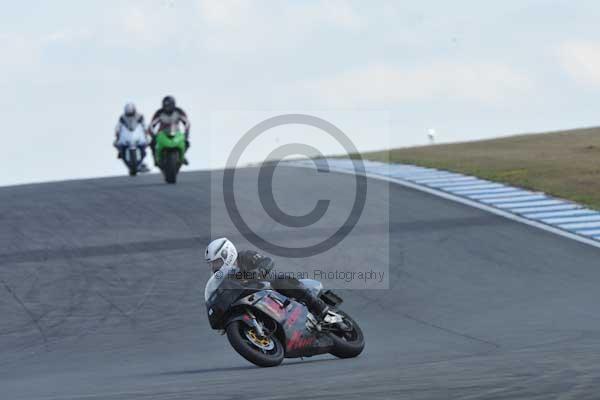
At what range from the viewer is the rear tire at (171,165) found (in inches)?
1097

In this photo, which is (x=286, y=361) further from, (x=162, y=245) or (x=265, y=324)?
(x=162, y=245)

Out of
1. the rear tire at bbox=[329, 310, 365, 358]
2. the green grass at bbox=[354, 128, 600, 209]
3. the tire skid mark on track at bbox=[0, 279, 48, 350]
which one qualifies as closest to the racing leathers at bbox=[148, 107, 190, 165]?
the green grass at bbox=[354, 128, 600, 209]

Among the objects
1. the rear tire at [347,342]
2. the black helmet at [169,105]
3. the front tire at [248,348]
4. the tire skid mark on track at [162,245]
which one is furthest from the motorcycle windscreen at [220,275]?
the black helmet at [169,105]

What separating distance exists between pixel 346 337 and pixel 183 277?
6.47 meters

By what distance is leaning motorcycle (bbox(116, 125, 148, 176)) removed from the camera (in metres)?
31.5

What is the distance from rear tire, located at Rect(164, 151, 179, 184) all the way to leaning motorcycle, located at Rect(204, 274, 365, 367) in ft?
56.8

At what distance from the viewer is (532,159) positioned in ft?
105

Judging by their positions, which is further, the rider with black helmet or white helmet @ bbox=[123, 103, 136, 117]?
white helmet @ bbox=[123, 103, 136, 117]

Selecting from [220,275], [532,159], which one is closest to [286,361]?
[220,275]

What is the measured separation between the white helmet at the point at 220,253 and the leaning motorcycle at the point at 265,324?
151 mm

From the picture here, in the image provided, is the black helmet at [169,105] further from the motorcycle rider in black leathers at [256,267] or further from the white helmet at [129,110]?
the motorcycle rider in black leathers at [256,267]

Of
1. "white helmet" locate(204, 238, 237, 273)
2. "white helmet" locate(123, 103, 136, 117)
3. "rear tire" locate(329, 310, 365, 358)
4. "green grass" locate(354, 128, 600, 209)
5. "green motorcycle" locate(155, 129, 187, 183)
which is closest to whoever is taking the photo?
"white helmet" locate(204, 238, 237, 273)

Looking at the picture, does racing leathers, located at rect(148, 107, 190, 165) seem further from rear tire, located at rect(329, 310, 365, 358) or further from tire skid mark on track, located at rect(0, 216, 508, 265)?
rear tire, located at rect(329, 310, 365, 358)

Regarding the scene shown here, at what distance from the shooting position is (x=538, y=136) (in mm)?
40531
